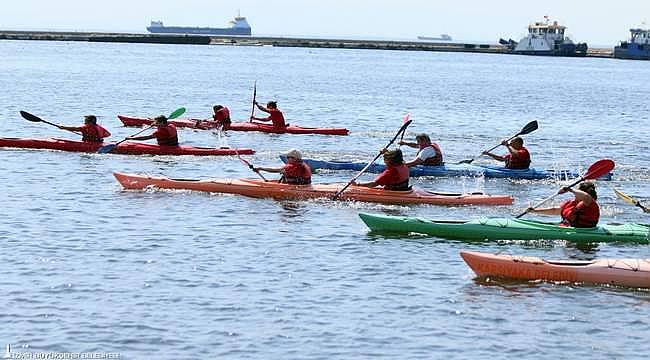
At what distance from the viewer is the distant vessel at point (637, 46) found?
14088cm

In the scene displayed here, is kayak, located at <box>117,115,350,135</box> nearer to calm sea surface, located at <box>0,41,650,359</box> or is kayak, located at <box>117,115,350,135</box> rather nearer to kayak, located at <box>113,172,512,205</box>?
calm sea surface, located at <box>0,41,650,359</box>

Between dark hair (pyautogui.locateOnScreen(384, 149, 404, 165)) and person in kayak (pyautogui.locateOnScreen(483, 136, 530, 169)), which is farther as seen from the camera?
person in kayak (pyautogui.locateOnScreen(483, 136, 530, 169))

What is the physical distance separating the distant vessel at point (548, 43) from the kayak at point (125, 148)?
371 ft

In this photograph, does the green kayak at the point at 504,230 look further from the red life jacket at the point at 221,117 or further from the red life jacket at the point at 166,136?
the red life jacket at the point at 221,117

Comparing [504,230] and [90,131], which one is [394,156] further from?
[90,131]

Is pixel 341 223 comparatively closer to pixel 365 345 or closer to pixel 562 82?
pixel 365 345

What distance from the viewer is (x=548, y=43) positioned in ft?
480

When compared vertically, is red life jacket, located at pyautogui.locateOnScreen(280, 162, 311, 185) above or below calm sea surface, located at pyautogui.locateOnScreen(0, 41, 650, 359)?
above

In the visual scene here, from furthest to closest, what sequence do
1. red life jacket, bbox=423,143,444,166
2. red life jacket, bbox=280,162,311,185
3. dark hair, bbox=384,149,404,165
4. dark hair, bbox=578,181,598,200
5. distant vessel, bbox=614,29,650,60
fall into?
distant vessel, bbox=614,29,650,60, red life jacket, bbox=423,143,444,166, red life jacket, bbox=280,162,311,185, dark hair, bbox=384,149,404,165, dark hair, bbox=578,181,598,200

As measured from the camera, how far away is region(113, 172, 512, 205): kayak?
24.4 metres

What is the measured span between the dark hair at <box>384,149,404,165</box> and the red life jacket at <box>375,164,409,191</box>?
0.24m

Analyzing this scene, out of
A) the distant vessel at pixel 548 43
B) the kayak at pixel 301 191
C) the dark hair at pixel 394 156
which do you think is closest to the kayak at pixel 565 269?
the dark hair at pixel 394 156

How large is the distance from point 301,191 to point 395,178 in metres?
2.15

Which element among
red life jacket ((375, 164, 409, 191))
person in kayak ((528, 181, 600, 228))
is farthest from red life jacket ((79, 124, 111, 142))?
person in kayak ((528, 181, 600, 228))
